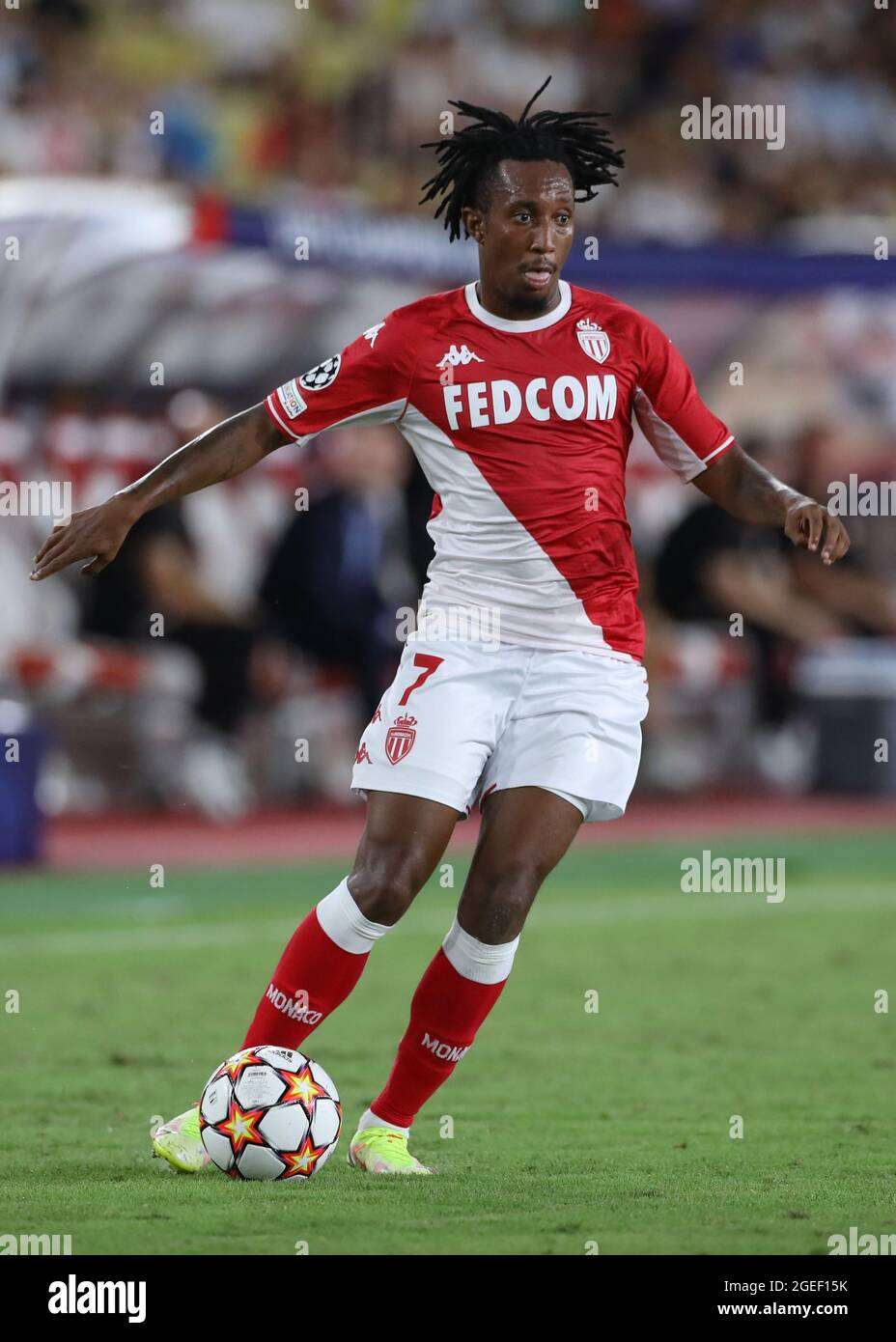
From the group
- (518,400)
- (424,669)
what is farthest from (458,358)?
(424,669)

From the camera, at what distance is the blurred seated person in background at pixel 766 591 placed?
15.3m

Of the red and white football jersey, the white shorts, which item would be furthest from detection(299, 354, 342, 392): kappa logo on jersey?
the white shorts

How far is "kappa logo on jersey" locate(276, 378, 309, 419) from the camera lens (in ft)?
18.5

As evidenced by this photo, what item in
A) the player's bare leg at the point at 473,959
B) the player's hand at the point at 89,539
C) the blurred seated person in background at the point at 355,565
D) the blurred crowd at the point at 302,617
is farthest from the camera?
the blurred seated person in background at the point at 355,565

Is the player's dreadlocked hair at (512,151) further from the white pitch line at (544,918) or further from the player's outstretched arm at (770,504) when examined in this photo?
the white pitch line at (544,918)

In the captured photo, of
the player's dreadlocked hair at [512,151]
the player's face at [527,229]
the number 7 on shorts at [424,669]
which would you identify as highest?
the player's dreadlocked hair at [512,151]

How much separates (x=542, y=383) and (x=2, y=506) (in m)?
9.17

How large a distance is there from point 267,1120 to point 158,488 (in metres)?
1.59

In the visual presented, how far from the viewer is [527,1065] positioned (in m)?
7.39

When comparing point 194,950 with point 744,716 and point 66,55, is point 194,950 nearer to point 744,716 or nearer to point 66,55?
point 744,716

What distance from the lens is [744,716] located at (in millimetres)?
16859

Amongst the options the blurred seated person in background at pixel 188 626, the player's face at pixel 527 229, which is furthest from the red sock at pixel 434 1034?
the blurred seated person in background at pixel 188 626

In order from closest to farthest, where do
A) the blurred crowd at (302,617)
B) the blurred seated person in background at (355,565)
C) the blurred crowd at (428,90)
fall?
the blurred crowd at (302,617) < the blurred seated person in background at (355,565) < the blurred crowd at (428,90)

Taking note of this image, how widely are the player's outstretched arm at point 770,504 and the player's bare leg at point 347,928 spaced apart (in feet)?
3.74
